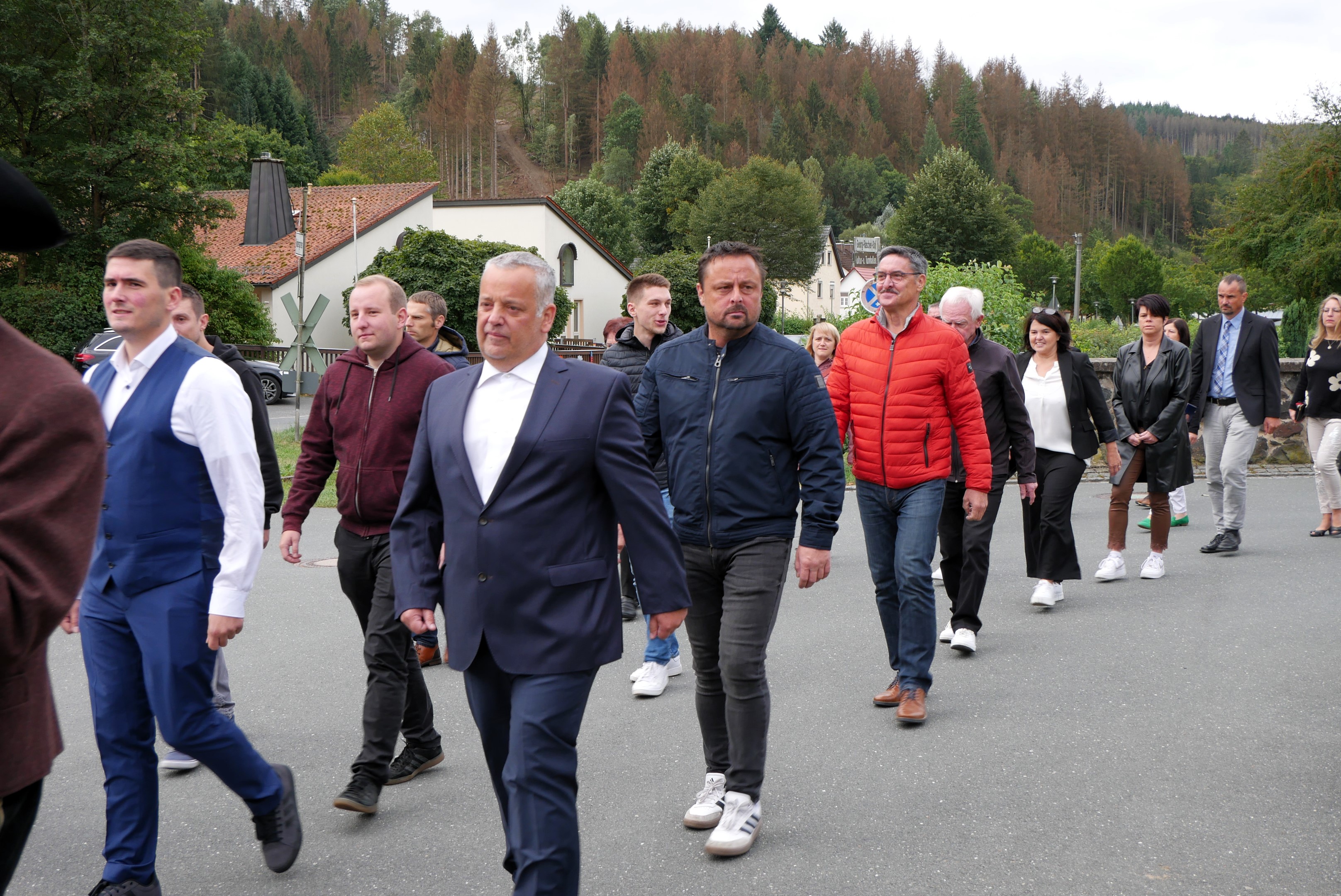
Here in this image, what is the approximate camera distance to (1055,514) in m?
7.53

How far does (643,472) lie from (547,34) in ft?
526

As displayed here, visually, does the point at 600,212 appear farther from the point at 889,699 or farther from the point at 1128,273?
the point at 889,699

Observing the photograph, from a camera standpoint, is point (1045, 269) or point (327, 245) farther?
point (1045, 269)

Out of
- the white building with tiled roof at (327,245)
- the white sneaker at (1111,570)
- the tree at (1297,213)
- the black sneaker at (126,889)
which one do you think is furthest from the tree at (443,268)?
the black sneaker at (126,889)

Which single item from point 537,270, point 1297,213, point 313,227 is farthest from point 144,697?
point 313,227

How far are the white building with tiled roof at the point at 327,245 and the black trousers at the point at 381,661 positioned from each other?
3432 centimetres

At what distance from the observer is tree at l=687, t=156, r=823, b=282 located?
76.0 m

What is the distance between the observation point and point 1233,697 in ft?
18.3

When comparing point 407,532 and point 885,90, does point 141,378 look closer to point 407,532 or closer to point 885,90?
point 407,532

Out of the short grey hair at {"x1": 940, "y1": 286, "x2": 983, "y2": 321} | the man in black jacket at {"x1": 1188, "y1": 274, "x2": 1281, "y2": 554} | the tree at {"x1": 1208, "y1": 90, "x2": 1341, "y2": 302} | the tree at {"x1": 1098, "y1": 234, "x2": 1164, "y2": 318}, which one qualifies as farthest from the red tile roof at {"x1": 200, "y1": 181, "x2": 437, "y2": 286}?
the tree at {"x1": 1098, "y1": 234, "x2": 1164, "y2": 318}

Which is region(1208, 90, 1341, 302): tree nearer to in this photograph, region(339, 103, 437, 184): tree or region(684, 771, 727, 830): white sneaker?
region(684, 771, 727, 830): white sneaker

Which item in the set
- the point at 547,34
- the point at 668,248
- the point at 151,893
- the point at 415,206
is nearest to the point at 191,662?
the point at 151,893

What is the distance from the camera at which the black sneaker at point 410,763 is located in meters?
4.61

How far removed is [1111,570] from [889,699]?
3.64 m
